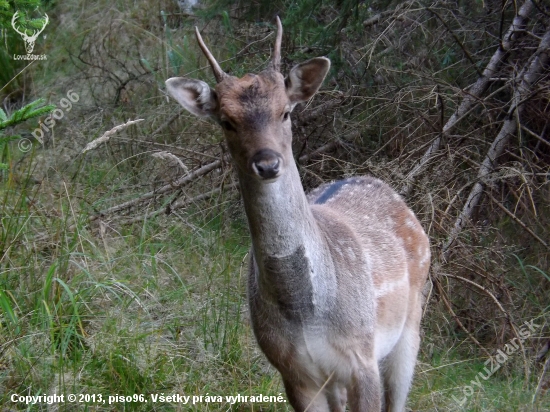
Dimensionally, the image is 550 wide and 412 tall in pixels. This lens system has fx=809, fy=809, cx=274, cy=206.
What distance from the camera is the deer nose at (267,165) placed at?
127 inches

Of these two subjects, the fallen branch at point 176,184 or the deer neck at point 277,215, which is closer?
the deer neck at point 277,215

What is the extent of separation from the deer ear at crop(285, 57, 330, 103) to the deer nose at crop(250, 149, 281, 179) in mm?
631

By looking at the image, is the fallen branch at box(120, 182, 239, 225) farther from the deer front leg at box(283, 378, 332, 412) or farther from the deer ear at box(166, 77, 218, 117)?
the deer front leg at box(283, 378, 332, 412)

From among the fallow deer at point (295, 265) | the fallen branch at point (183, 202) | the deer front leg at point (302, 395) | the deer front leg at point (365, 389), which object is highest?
the fallow deer at point (295, 265)

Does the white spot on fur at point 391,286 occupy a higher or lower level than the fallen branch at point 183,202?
higher

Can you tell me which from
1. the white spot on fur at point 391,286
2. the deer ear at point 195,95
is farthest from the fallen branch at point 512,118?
the deer ear at point 195,95

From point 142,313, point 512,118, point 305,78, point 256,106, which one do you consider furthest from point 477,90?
point 256,106

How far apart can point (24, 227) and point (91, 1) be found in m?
5.97

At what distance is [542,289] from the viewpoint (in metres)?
5.92

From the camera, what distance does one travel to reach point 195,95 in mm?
3787

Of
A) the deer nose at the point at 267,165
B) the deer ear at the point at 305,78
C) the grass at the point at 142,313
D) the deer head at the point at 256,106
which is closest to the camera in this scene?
the deer nose at the point at 267,165

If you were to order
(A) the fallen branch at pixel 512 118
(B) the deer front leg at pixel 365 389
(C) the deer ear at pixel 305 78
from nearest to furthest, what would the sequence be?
(B) the deer front leg at pixel 365 389
(C) the deer ear at pixel 305 78
(A) the fallen branch at pixel 512 118

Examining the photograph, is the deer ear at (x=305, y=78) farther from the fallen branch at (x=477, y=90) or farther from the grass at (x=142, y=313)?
the fallen branch at (x=477, y=90)

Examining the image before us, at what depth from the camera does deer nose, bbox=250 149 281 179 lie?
3.21 meters
